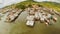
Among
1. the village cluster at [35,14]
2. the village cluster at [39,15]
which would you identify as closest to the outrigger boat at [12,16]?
the village cluster at [35,14]

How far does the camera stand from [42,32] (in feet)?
3.48

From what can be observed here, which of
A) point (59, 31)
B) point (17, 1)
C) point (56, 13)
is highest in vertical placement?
point (17, 1)

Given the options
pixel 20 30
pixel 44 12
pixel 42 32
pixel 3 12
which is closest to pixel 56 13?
pixel 44 12

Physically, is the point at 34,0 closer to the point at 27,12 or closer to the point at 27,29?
the point at 27,12

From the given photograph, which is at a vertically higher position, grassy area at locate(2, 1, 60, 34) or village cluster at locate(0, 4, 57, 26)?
village cluster at locate(0, 4, 57, 26)

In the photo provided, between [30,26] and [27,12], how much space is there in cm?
14

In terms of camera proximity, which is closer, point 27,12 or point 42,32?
point 42,32

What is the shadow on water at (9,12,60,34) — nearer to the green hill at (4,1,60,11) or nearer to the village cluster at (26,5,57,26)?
the village cluster at (26,5,57,26)

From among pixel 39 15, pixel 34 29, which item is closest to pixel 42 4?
pixel 39 15

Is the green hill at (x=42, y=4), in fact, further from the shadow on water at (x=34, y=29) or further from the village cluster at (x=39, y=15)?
the shadow on water at (x=34, y=29)

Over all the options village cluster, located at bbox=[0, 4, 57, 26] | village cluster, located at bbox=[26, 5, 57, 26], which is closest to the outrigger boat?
village cluster, located at bbox=[0, 4, 57, 26]

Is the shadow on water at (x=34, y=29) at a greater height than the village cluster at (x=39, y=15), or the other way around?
the village cluster at (x=39, y=15)

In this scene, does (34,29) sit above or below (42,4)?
below

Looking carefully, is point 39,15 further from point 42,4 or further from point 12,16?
point 12,16
